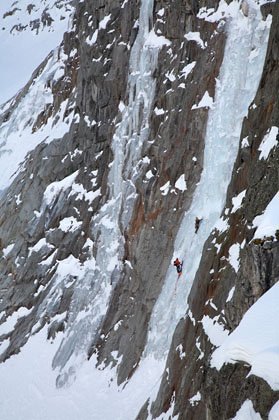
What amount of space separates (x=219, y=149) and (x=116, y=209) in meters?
7.75

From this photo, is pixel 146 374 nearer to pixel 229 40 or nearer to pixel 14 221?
pixel 229 40

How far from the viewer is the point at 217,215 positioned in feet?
79.5

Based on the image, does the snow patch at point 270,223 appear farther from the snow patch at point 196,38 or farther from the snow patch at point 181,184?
the snow patch at point 196,38

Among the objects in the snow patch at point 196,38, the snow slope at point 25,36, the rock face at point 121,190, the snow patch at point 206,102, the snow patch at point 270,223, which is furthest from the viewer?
the snow slope at point 25,36

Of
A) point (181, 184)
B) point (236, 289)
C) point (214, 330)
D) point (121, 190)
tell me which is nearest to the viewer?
point (236, 289)

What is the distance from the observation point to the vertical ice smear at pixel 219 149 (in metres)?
24.5

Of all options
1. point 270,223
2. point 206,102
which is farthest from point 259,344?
point 206,102

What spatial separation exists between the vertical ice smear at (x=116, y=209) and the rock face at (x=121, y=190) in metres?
0.08

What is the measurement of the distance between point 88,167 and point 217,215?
1292 cm

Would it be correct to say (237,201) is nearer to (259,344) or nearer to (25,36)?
(259,344)

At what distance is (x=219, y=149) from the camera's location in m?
26.2

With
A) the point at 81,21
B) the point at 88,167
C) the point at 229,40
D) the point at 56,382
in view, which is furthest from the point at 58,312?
the point at 81,21

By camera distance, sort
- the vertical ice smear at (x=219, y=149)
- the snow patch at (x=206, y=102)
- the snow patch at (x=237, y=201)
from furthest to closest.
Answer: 1. the snow patch at (x=206, y=102)
2. the vertical ice smear at (x=219, y=149)
3. the snow patch at (x=237, y=201)

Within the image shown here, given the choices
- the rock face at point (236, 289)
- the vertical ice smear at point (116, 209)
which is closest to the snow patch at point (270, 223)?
the rock face at point (236, 289)
